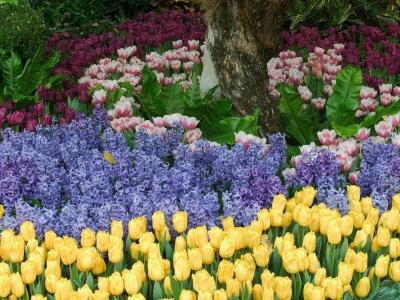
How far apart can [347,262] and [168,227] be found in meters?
0.75

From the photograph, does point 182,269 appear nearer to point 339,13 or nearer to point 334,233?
point 334,233

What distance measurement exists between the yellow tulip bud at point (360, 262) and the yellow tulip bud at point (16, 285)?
111 cm

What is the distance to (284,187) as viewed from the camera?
12.0 feet

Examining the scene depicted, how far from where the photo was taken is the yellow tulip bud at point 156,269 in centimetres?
269

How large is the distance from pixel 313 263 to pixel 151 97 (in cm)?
243

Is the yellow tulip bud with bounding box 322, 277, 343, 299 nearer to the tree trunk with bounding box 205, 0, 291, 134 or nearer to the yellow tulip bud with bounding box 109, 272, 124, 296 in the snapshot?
the yellow tulip bud with bounding box 109, 272, 124, 296

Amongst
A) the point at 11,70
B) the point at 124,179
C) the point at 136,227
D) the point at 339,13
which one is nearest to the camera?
the point at 136,227

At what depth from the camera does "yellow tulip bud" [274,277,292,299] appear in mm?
2627

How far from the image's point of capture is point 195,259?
9.08 feet

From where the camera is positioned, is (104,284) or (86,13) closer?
(104,284)

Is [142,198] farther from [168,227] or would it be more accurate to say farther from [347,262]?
[347,262]

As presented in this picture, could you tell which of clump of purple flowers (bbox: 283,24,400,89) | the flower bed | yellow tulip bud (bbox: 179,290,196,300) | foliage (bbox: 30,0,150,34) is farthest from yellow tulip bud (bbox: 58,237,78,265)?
foliage (bbox: 30,0,150,34)

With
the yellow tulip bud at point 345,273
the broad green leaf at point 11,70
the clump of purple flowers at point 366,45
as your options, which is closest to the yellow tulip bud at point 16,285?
the yellow tulip bud at point 345,273

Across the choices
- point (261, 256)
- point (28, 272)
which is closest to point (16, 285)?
point (28, 272)
